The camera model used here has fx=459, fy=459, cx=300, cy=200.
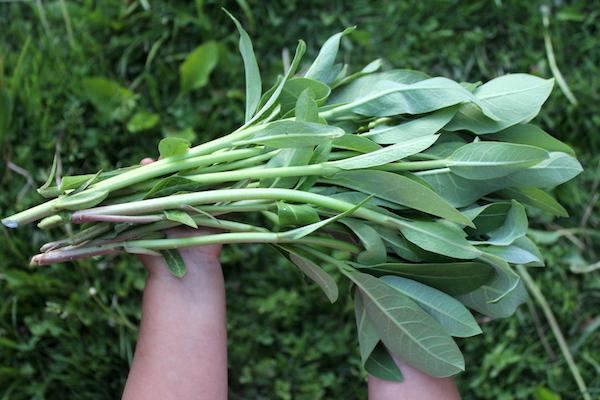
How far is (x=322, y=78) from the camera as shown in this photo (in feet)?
2.56

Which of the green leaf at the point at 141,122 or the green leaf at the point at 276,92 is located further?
the green leaf at the point at 141,122

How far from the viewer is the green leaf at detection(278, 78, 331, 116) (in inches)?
28.0

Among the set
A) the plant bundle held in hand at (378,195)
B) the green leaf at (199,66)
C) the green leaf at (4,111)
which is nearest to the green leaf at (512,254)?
the plant bundle held in hand at (378,195)

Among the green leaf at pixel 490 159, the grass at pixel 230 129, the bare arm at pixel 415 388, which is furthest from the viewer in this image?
the grass at pixel 230 129

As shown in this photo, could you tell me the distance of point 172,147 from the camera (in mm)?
697

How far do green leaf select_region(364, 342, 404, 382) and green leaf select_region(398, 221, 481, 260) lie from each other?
25 cm

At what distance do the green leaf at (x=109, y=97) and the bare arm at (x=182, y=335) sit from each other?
0.49m

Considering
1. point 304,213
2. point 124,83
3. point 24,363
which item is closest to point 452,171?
point 304,213

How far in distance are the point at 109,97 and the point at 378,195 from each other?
834 mm

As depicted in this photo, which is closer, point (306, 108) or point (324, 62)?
point (306, 108)

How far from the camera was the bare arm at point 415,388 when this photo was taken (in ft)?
2.77

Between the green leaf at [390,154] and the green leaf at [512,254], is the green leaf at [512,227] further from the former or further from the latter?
the green leaf at [390,154]

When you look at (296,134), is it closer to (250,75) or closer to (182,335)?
(250,75)

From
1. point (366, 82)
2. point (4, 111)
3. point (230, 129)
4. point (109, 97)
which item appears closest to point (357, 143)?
point (366, 82)
